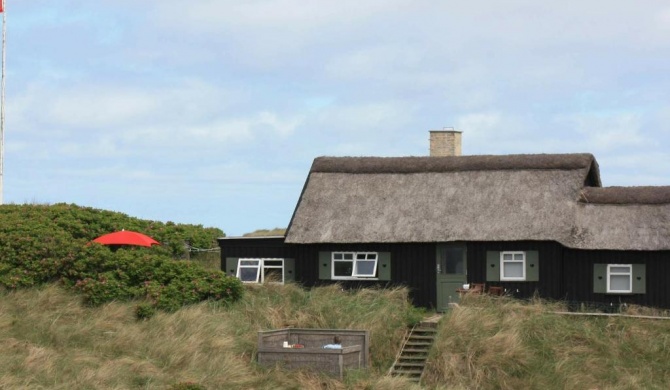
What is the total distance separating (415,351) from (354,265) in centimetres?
631

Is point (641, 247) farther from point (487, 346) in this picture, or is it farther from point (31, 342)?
point (31, 342)

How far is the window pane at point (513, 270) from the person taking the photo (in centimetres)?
3478

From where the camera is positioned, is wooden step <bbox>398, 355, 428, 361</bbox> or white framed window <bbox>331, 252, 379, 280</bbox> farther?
white framed window <bbox>331, 252, 379, 280</bbox>

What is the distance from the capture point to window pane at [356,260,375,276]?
36094 millimetres

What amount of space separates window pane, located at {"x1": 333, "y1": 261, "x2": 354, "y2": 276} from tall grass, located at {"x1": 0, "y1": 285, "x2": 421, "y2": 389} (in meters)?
1.29

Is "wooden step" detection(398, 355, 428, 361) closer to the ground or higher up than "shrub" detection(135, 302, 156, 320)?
closer to the ground

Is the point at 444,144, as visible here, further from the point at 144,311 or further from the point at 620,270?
the point at 144,311

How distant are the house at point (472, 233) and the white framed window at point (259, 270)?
44 millimetres

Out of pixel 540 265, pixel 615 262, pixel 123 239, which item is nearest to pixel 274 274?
pixel 123 239

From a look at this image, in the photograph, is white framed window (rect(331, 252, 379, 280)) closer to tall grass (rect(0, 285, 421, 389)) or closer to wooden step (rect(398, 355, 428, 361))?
tall grass (rect(0, 285, 421, 389))

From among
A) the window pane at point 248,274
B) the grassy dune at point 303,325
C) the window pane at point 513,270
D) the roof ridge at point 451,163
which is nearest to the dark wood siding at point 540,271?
the window pane at point 513,270

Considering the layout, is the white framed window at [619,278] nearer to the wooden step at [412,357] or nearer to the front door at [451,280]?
the front door at [451,280]

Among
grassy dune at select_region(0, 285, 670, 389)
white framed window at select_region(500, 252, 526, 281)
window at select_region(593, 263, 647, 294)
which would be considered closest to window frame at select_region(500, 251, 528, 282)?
white framed window at select_region(500, 252, 526, 281)

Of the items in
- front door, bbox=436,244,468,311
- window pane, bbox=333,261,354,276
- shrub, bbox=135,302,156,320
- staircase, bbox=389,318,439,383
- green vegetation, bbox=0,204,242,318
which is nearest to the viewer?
staircase, bbox=389,318,439,383
